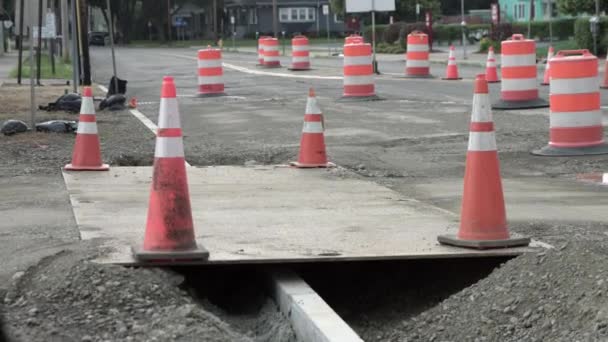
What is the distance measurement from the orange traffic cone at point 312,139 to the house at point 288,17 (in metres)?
89.9

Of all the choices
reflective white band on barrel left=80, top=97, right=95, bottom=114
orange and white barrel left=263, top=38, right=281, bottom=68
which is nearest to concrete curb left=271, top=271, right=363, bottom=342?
reflective white band on barrel left=80, top=97, right=95, bottom=114

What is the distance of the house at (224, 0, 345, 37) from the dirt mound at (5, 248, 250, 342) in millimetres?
94694

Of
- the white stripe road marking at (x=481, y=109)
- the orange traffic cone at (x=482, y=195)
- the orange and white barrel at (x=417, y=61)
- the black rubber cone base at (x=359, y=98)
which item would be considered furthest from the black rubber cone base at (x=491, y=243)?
the orange and white barrel at (x=417, y=61)

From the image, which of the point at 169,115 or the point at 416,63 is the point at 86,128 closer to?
the point at 169,115

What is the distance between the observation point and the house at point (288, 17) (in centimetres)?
10106

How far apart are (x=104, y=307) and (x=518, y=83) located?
463 inches

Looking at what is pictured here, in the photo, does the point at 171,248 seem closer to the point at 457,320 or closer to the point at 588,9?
the point at 457,320

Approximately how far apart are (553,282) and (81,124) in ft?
18.6

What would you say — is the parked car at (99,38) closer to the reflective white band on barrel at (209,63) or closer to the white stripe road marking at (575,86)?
the reflective white band on barrel at (209,63)

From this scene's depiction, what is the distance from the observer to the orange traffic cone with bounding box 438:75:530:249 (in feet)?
20.4

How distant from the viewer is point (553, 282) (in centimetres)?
528

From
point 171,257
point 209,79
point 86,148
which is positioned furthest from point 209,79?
point 171,257

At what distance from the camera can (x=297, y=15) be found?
334 feet

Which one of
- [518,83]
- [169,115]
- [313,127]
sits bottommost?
[313,127]
